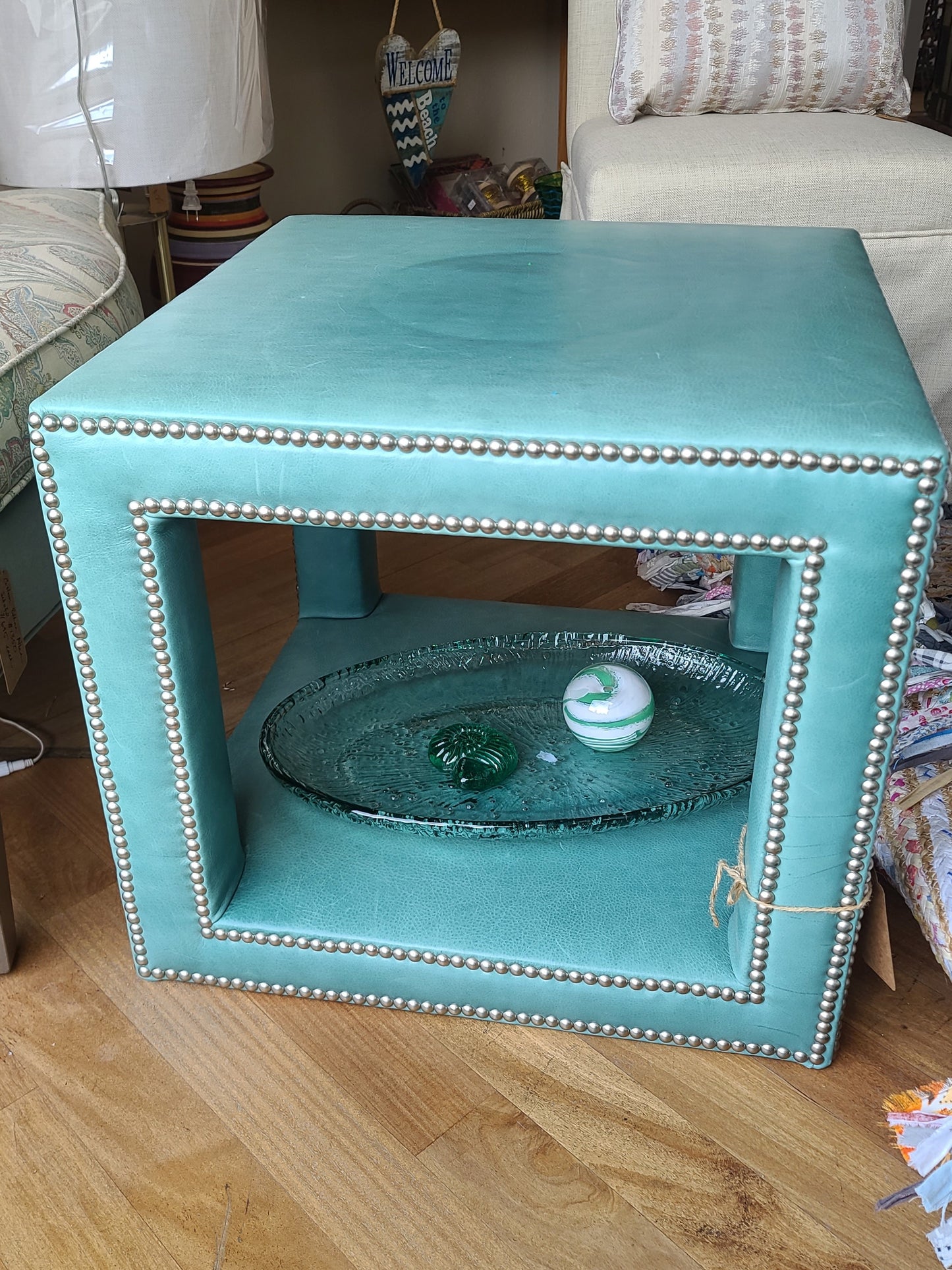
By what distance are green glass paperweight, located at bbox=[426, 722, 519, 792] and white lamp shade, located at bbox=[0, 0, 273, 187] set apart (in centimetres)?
79

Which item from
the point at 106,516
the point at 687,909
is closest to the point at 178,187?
the point at 106,516

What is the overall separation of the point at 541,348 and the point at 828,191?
0.87 meters

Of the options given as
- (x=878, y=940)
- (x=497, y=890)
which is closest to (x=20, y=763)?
(x=497, y=890)

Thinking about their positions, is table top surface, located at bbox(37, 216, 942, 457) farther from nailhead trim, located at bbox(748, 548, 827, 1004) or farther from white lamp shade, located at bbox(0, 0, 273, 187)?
white lamp shade, located at bbox(0, 0, 273, 187)

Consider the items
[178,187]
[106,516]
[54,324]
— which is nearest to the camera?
[106,516]

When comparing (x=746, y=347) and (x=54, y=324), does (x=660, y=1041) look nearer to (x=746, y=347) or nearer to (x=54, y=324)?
(x=746, y=347)

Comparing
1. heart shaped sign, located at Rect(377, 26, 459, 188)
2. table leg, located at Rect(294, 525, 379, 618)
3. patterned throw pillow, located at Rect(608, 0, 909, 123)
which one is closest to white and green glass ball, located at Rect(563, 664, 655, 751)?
table leg, located at Rect(294, 525, 379, 618)

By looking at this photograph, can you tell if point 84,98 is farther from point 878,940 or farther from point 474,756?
point 878,940

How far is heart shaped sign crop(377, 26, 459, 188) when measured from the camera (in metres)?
2.02

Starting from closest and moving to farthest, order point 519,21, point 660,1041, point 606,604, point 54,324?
point 660,1041
point 54,324
point 606,604
point 519,21

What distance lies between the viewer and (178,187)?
1.81 meters

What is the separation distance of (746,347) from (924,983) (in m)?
0.47

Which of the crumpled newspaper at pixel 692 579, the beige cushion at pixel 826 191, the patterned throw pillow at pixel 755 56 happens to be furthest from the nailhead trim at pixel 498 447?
the patterned throw pillow at pixel 755 56

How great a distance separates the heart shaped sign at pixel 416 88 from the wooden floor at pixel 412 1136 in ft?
5.51
